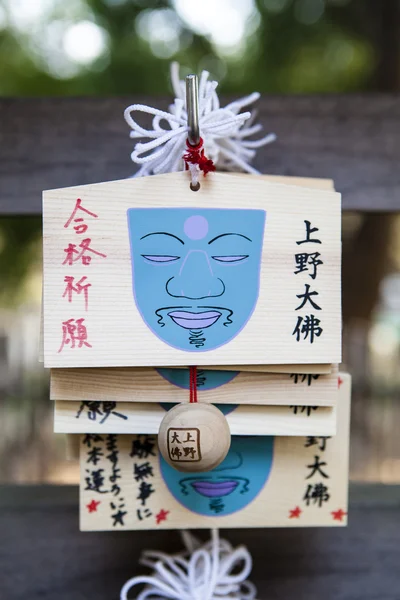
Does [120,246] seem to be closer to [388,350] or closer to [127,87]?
[127,87]

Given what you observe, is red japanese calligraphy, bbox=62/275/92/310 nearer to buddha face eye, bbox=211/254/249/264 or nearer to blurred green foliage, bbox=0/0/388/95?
buddha face eye, bbox=211/254/249/264

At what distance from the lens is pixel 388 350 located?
2.72 meters

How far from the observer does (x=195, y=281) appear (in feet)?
1.35

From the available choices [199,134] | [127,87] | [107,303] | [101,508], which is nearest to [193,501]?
[101,508]

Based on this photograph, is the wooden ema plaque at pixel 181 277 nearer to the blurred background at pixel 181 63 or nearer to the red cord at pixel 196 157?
the red cord at pixel 196 157

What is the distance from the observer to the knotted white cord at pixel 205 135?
42 cm

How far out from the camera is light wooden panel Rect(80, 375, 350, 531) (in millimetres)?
452

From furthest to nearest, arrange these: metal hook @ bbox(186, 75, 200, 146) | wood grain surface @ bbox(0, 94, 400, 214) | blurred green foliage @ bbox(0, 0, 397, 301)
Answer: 1. blurred green foliage @ bbox(0, 0, 397, 301)
2. wood grain surface @ bbox(0, 94, 400, 214)
3. metal hook @ bbox(186, 75, 200, 146)

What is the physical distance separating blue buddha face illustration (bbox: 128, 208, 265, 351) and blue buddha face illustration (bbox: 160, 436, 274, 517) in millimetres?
106

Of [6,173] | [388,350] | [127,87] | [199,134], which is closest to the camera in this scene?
[199,134]

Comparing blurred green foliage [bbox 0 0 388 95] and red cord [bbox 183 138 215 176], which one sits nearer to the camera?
red cord [bbox 183 138 215 176]

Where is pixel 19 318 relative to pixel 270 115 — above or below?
below

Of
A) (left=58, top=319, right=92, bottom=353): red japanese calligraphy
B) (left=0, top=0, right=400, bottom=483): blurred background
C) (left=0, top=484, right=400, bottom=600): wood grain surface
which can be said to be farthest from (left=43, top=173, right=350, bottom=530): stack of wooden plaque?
(left=0, top=0, right=400, bottom=483): blurred background

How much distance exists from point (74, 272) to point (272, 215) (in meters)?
0.15
